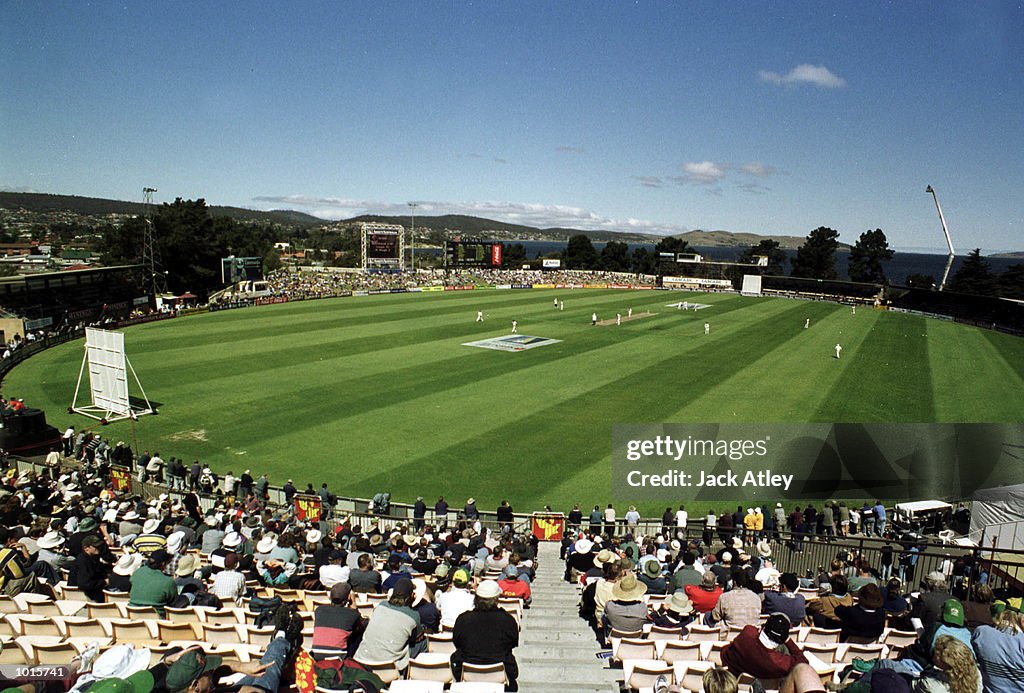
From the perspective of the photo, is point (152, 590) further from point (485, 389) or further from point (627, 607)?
point (485, 389)

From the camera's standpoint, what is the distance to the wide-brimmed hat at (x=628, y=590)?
7012 mm

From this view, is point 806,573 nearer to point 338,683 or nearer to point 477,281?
point 338,683

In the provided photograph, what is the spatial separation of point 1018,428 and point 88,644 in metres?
23.4

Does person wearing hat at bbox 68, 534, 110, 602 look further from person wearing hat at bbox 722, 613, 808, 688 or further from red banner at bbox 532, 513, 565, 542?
red banner at bbox 532, 513, 565, 542

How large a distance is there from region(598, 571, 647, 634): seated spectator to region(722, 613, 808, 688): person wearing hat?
136cm

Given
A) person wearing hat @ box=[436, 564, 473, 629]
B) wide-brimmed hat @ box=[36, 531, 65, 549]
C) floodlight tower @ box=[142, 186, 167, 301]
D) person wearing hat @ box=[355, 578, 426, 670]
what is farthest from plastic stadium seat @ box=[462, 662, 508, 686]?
floodlight tower @ box=[142, 186, 167, 301]

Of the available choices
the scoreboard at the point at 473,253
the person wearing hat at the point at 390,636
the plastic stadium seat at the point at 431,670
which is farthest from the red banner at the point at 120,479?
the scoreboard at the point at 473,253

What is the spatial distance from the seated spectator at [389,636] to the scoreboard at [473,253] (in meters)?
92.7

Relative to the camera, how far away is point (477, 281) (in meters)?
96.4

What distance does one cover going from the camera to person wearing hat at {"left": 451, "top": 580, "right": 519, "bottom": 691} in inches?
220

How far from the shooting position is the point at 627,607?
6.89m

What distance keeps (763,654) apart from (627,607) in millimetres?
1869

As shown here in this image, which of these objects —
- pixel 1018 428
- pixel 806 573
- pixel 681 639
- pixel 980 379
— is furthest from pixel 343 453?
pixel 980 379

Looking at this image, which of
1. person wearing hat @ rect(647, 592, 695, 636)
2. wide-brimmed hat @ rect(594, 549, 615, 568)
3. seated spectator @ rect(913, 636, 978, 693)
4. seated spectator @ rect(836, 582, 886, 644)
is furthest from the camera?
wide-brimmed hat @ rect(594, 549, 615, 568)
